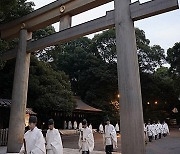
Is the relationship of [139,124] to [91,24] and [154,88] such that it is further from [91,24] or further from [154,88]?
[154,88]

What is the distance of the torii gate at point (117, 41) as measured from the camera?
6.99 meters

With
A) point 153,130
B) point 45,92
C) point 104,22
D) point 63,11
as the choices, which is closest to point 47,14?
point 63,11

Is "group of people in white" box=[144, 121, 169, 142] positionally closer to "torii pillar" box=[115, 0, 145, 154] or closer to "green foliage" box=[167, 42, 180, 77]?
"green foliage" box=[167, 42, 180, 77]

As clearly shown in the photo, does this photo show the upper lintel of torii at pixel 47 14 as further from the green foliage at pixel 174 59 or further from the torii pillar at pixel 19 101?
the green foliage at pixel 174 59

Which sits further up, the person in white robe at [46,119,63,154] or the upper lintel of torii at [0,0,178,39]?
the upper lintel of torii at [0,0,178,39]

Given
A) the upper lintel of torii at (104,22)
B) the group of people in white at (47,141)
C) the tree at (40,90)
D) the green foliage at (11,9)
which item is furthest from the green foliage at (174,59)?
the group of people in white at (47,141)

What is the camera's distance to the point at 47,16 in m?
10.6

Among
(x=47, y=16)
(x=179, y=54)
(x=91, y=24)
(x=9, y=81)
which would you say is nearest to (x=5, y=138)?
(x=9, y=81)

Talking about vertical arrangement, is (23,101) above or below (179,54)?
below

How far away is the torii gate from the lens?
6.99 metres

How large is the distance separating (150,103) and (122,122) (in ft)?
105

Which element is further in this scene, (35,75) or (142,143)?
(35,75)

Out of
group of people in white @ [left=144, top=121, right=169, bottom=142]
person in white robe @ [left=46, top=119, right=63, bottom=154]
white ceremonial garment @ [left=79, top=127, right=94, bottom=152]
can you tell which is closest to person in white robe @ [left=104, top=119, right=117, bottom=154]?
white ceremonial garment @ [left=79, top=127, right=94, bottom=152]

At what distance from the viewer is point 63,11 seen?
9852 mm
